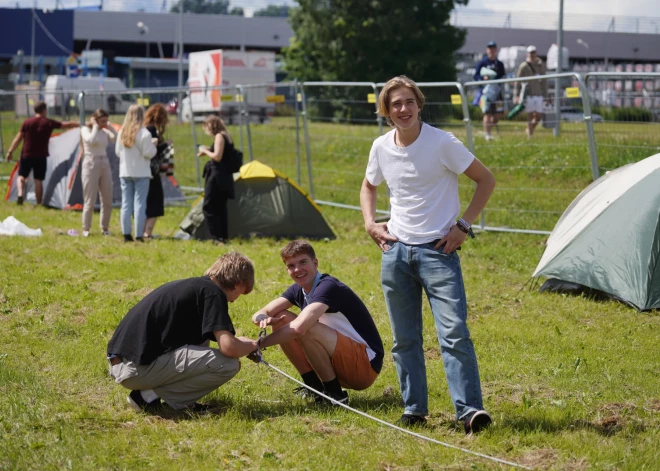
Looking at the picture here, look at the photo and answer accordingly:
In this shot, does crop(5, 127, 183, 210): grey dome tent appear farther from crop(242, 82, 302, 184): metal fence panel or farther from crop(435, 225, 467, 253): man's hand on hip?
crop(435, 225, 467, 253): man's hand on hip

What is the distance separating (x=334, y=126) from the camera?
50.3 feet

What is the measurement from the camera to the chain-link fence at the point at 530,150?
40.1ft

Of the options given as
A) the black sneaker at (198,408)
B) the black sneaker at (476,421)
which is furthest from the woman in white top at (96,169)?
the black sneaker at (476,421)

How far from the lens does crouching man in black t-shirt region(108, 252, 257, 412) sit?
5.36 metres

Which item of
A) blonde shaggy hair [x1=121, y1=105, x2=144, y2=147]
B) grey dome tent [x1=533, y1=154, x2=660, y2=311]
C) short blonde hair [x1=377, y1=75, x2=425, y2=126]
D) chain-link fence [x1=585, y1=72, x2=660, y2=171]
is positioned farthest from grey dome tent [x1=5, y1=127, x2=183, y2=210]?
short blonde hair [x1=377, y1=75, x2=425, y2=126]

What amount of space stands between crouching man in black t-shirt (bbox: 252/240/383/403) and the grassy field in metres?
0.22

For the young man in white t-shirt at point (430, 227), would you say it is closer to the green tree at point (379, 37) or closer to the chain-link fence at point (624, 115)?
the chain-link fence at point (624, 115)

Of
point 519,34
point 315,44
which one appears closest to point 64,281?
point 315,44

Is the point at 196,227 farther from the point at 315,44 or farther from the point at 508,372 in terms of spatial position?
the point at 315,44

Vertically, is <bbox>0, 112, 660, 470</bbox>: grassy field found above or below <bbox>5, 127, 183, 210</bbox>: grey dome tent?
below

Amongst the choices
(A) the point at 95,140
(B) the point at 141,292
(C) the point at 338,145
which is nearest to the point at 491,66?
(C) the point at 338,145

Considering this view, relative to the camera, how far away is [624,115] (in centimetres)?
1099

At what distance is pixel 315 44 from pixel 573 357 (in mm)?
30500

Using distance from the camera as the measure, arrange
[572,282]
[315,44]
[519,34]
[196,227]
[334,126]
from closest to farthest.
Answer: [572,282]
[196,227]
[334,126]
[315,44]
[519,34]
